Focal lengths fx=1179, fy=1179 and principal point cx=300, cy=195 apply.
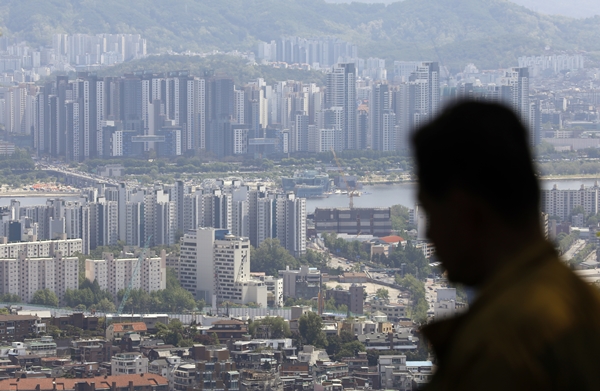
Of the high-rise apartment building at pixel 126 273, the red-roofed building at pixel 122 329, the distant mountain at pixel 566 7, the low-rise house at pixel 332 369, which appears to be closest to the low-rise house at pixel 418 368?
the low-rise house at pixel 332 369

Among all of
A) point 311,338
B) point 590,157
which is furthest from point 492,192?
point 590,157

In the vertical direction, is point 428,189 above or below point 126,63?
below

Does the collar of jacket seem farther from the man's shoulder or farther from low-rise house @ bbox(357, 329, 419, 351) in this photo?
low-rise house @ bbox(357, 329, 419, 351)

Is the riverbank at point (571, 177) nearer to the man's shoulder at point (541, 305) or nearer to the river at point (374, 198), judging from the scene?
the river at point (374, 198)

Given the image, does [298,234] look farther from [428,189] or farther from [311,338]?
[428,189]

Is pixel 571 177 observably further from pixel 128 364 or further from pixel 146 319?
pixel 128 364
